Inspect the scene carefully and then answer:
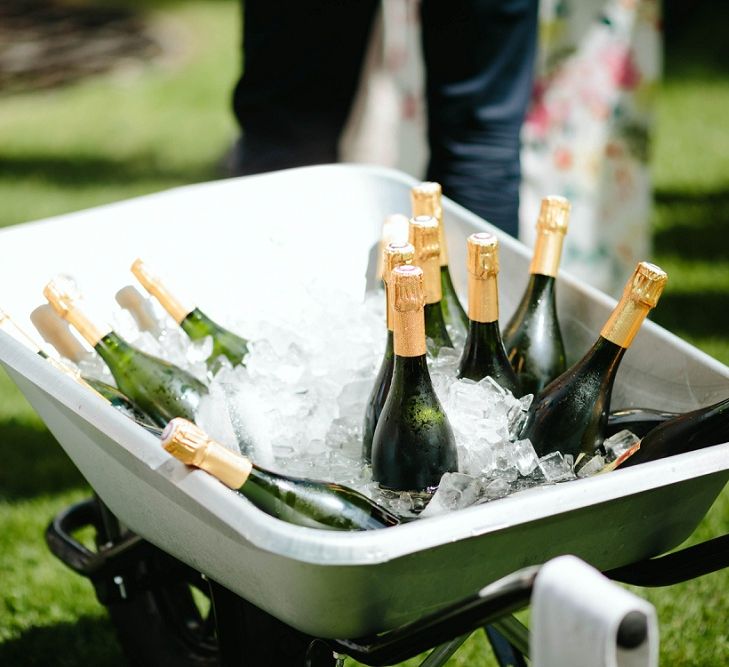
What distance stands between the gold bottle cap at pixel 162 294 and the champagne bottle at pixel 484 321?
375mm

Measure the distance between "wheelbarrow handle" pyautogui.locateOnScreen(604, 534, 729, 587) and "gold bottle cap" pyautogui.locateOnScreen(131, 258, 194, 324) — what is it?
2.07 feet

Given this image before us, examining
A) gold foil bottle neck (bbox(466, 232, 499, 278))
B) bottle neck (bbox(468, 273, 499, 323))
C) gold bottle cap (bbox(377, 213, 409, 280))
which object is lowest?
gold bottle cap (bbox(377, 213, 409, 280))

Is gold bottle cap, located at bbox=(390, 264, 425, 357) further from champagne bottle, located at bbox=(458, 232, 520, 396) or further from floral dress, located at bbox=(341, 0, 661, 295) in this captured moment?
floral dress, located at bbox=(341, 0, 661, 295)

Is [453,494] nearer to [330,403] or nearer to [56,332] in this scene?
[330,403]

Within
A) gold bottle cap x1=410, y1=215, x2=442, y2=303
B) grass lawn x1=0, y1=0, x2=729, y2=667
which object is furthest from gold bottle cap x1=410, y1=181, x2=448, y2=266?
grass lawn x1=0, y1=0, x2=729, y2=667

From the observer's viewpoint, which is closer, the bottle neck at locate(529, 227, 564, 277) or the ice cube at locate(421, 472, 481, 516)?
the ice cube at locate(421, 472, 481, 516)

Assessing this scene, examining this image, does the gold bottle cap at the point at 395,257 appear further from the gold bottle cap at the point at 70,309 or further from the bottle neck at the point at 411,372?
the gold bottle cap at the point at 70,309

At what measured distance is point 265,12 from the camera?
2.19 m

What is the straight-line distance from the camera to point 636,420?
1257 millimetres

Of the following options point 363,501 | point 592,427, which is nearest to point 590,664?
point 363,501

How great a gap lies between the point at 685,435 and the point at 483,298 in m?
0.28

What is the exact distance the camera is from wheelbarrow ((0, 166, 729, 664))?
0.88 m

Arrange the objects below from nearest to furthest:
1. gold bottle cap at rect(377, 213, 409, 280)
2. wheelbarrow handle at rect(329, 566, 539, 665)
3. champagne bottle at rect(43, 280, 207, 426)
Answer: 1. wheelbarrow handle at rect(329, 566, 539, 665)
2. champagne bottle at rect(43, 280, 207, 426)
3. gold bottle cap at rect(377, 213, 409, 280)

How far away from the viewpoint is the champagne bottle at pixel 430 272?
1.24 metres
